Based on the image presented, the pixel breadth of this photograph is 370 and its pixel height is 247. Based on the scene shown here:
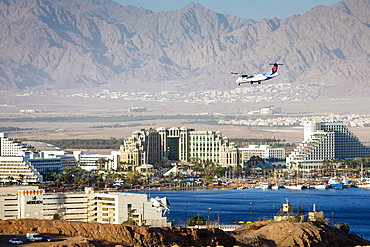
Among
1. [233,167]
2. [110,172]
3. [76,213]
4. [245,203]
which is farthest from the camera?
[233,167]

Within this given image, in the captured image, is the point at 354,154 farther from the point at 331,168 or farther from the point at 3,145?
the point at 3,145

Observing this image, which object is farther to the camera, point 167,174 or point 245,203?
point 167,174

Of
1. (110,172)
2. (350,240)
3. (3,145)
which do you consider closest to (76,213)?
(350,240)

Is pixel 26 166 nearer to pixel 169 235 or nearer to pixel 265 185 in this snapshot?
pixel 265 185

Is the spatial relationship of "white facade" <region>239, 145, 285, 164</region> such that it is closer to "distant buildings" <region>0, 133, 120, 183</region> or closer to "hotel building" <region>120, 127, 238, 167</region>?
"hotel building" <region>120, 127, 238, 167</region>

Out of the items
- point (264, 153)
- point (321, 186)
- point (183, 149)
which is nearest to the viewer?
point (321, 186)

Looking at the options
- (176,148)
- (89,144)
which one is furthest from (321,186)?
(89,144)

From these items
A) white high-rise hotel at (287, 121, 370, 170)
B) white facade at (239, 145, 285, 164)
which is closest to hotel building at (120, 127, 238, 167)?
white facade at (239, 145, 285, 164)

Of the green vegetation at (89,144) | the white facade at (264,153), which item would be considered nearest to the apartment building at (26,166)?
the white facade at (264,153)
